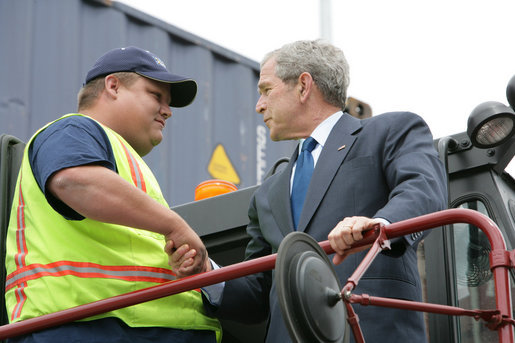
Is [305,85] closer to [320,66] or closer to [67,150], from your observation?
[320,66]

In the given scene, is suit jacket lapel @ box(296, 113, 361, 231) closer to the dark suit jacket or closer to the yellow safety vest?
the dark suit jacket

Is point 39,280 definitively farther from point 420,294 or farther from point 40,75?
point 40,75

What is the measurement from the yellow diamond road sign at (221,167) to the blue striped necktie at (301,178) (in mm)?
4266

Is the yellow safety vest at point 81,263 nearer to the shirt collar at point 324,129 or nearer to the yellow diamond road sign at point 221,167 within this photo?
the shirt collar at point 324,129

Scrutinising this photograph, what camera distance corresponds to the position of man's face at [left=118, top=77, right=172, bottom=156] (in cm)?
341

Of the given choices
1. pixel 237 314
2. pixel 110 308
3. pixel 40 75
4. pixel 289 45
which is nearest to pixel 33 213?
pixel 110 308

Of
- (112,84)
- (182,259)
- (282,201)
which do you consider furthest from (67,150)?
(282,201)

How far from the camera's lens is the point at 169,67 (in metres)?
7.95

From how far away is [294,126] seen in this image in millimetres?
3959

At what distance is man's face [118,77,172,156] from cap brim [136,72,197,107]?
44mm

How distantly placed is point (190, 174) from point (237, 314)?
4.29m

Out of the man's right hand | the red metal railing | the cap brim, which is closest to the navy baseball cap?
the cap brim

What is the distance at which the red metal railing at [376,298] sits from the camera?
8.04ft

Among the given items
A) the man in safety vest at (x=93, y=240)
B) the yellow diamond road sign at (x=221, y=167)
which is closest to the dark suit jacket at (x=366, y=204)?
the man in safety vest at (x=93, y=240)
